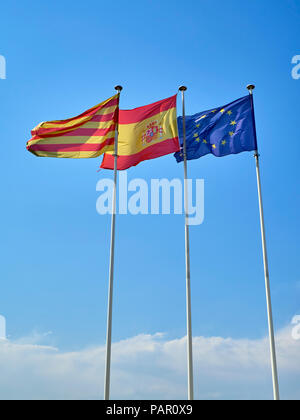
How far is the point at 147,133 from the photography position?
22156 millimetres

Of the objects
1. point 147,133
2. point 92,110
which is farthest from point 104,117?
point 147,133

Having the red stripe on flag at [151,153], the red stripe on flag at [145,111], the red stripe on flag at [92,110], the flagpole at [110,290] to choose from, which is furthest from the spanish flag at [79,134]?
the red stripe on flag at [151,153]

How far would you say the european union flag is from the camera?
21.2 m

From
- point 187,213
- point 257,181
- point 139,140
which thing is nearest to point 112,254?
point 187,213

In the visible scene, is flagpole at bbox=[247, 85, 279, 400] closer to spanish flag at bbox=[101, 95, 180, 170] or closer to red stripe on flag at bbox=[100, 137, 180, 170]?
red stripe on flag at bbox=[100, 137, 180, 170]

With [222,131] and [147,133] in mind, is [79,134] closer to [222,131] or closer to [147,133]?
[147,133]

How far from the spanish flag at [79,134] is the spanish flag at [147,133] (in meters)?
0.98

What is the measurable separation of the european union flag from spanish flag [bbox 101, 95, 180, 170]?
124 centimetres

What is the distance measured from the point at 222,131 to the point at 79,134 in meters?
7.25

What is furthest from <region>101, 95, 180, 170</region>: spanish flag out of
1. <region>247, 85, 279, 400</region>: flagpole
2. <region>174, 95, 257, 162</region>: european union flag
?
<region>247, 85, 279, 400</region>: flagpole

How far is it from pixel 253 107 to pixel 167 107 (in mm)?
4350
